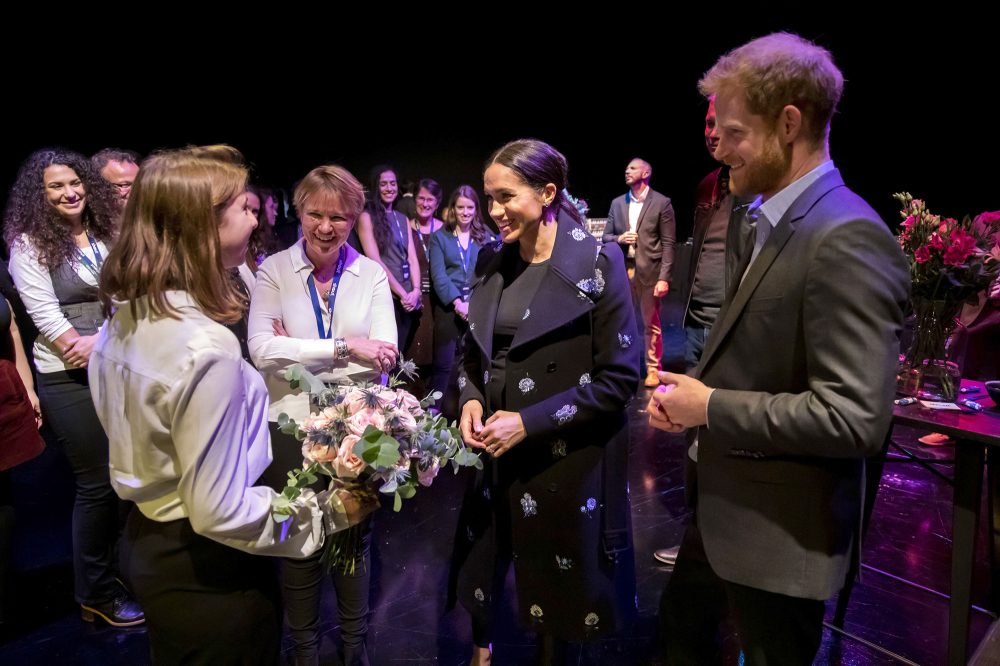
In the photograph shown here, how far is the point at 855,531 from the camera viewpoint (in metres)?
1.35

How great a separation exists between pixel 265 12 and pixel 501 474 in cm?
604

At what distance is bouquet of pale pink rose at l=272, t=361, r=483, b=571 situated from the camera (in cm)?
132

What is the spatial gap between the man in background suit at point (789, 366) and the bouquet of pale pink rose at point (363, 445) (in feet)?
1.79

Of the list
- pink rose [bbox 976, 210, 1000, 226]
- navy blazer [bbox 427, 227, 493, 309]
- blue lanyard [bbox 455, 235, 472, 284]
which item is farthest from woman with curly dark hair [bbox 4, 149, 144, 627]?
pink rose [bbox 976, 210, 1000, 226]

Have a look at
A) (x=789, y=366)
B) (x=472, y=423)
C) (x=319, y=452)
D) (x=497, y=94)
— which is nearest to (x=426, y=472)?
(x=319, y=452)

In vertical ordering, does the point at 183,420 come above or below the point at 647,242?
above

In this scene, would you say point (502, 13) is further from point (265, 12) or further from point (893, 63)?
point (893, 63)

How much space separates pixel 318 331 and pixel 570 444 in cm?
95

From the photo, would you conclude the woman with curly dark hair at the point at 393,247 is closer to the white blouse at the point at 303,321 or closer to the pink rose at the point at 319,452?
the white blouse at the point at 303,321

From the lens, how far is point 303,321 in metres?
2.06

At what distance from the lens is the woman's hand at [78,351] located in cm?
231

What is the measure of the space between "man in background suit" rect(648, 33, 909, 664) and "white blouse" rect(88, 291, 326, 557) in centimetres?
88

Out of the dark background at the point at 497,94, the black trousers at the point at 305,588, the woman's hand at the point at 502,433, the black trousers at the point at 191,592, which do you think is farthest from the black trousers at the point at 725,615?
the dark background at the point at 497,94

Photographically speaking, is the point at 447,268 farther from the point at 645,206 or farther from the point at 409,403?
the point at 409,403
